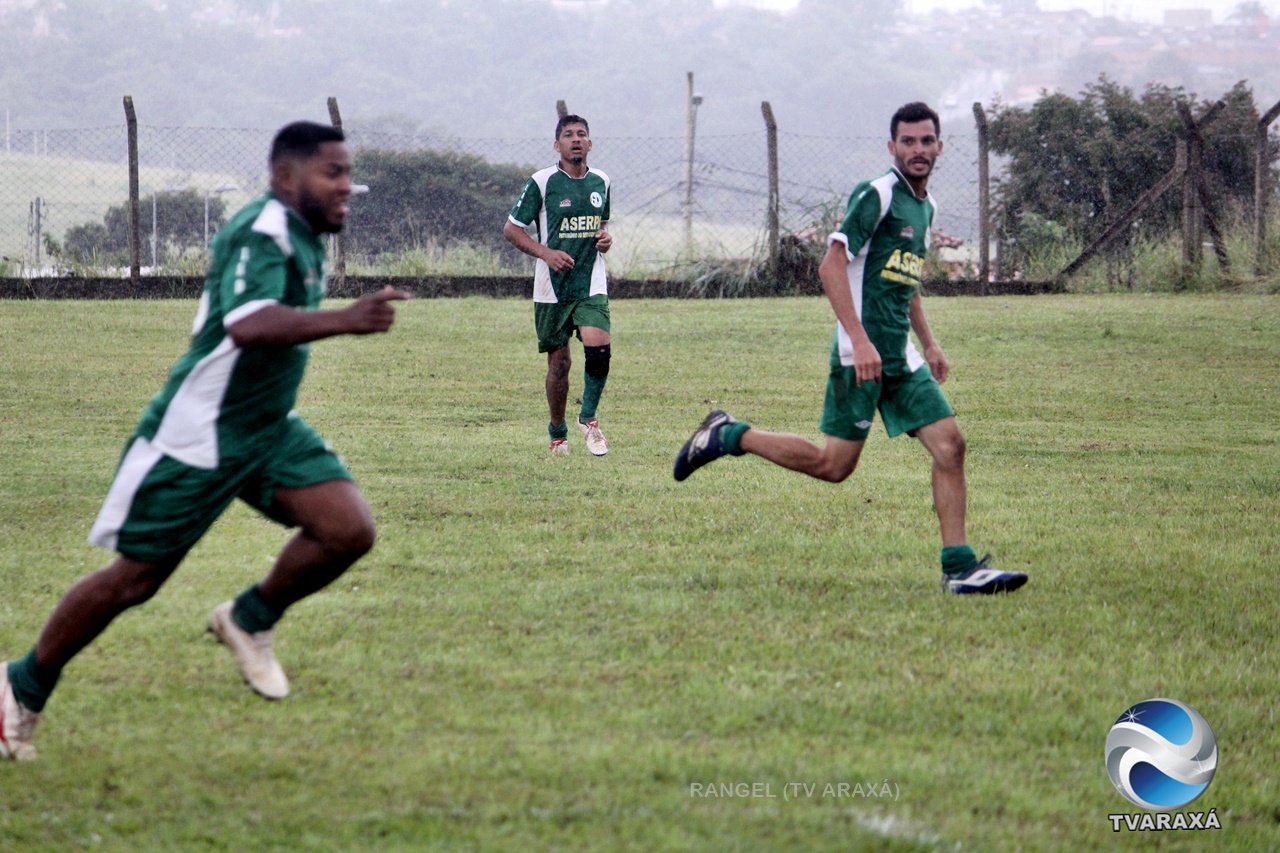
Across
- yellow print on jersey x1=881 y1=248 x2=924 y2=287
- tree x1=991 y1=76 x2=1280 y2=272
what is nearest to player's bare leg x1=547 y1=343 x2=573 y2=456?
yellow print on jersey x1=881 y1=248 x2=924 y2=287

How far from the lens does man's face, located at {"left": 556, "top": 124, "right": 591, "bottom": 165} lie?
9.42m

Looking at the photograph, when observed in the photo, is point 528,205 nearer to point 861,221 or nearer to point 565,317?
point 565,317

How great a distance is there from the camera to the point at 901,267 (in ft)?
19.5

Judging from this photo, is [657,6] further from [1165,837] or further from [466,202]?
[1165,837]

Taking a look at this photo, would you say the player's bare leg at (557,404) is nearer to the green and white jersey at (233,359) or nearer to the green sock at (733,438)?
the green sock at (733,438)

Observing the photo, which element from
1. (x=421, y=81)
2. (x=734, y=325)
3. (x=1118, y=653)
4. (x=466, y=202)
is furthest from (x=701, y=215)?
(x=421, y=81)

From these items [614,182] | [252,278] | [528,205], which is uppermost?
[614,182]

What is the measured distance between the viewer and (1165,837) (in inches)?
137

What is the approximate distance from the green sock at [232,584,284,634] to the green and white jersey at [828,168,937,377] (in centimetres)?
262

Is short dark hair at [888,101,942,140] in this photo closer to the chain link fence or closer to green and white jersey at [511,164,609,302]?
green and white jersey at [511,164,609,302]

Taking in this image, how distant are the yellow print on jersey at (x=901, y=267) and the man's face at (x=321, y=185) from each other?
8.52 ft

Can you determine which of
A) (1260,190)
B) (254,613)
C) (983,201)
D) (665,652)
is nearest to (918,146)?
(665,652)

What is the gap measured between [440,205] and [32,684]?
1824 cm

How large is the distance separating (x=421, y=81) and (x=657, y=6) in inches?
→ 1977
